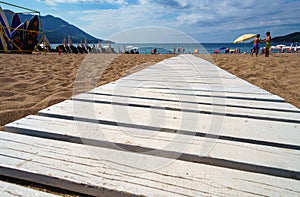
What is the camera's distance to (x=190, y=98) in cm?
175

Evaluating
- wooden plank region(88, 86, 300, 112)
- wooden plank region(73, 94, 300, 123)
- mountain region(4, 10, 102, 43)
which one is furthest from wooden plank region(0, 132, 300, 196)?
mountain region(4, 10, 102, 43)

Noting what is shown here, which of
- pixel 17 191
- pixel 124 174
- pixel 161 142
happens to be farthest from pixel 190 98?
pixel 17 191

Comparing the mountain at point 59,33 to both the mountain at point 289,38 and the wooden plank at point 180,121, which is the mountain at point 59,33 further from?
the mountain at point 289,38

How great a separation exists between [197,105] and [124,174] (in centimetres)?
97

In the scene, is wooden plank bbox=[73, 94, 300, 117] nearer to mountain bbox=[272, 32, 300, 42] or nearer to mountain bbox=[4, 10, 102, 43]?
mountain bbox=[4, 10, 102, 43]

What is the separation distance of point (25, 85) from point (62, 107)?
207 centimetres

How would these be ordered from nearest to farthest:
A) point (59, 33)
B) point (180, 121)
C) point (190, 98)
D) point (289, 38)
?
point (180, 121) < point (190, 98) < point (289, 38) < point (59, 33)

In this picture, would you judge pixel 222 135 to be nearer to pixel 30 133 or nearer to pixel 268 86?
pixel 30 133

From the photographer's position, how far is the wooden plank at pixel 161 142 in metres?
0.82

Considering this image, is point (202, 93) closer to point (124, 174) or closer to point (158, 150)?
point (158, 150)

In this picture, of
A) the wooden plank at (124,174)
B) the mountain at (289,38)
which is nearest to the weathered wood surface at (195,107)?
the wooden plank at (124,174)

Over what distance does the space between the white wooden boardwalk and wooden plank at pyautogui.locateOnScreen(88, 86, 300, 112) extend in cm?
7

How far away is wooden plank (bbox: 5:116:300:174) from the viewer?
82 centimetres

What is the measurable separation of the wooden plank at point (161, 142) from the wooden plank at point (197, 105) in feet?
1.52
